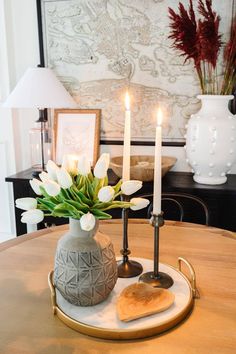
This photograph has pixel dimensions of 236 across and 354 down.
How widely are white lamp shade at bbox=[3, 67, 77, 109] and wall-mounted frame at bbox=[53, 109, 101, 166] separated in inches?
9.8

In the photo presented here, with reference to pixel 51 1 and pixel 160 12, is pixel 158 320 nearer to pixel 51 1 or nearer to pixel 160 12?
pixel 160 12

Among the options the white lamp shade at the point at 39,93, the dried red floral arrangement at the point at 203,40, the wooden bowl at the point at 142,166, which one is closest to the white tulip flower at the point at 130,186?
the wooden bowl at the point at 142,166

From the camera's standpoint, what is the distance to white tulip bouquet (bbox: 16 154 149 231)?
2.78 ft

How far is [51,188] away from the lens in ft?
2.76

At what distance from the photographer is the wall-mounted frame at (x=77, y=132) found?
8.14 feet

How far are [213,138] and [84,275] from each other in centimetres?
139

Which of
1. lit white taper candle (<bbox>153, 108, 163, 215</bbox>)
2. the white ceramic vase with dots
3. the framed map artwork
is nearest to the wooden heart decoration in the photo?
lit white taper candle (<bbox>153, 108, 163, 215</bbox>)

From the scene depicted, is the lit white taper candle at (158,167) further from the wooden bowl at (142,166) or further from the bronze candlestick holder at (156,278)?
the wooden bowl at (142,166)

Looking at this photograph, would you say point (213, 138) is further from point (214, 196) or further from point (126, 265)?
point (126, 265)

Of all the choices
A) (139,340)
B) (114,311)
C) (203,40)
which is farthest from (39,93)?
(139,340)

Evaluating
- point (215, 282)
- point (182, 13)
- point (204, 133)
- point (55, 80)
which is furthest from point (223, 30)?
point (215, 282)

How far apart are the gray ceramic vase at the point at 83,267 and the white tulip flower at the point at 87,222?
0.06 meters

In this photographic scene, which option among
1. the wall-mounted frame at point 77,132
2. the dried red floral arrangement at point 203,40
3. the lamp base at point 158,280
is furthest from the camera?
the wall-mounted frame at point 77,132

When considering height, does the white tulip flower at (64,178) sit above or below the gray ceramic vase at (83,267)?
above
